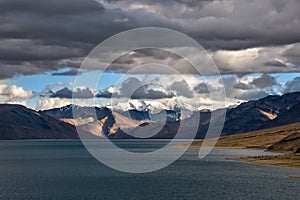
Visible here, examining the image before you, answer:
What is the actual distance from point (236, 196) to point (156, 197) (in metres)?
23.6

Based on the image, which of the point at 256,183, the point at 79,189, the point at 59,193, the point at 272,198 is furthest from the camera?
the point at 256,183

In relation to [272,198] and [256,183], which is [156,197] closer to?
[272,198]

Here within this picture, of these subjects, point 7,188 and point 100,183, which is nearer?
point 7,188

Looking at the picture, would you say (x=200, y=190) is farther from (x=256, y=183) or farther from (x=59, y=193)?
(x=59, y=193)

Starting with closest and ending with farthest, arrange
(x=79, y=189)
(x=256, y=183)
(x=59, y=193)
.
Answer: (x=59, y=193)
(x=79, y=189)
(x=256, y=183)

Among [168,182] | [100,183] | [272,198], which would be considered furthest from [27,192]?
[272,198]

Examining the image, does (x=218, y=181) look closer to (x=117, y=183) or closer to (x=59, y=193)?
(x=117, y=183)

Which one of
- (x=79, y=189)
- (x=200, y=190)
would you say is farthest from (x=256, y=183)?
(x=79, y=189)

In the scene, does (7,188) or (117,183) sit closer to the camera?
(7,188)

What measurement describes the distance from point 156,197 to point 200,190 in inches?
794

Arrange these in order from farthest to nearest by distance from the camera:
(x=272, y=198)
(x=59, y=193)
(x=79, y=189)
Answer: (x=79, y=189)
(x=59, y=193)
(x=272, y=198)

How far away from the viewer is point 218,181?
591 ft

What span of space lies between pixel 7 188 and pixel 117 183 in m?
39.5

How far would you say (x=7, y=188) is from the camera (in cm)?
16200
